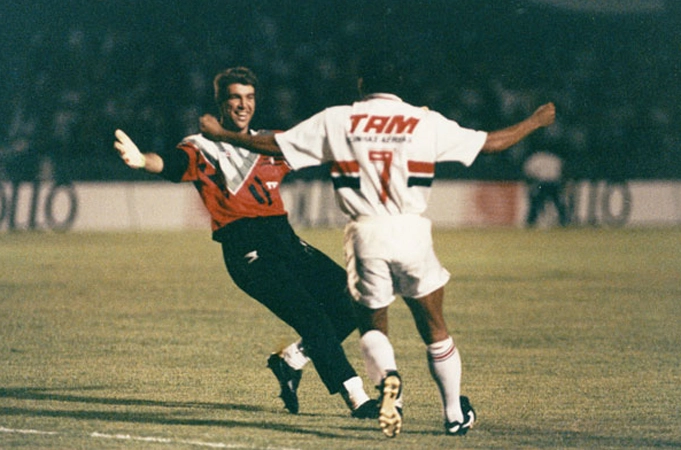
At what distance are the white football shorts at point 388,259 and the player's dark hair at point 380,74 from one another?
63cm

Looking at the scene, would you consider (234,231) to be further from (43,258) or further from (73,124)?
(73,124)

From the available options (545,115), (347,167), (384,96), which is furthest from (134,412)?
(545,115)

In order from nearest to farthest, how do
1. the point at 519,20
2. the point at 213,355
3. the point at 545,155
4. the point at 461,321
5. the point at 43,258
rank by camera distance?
the point at 213,355 → the point at 461,321 → the point at 43,258 → the point at 545,155 → the point at 519,20

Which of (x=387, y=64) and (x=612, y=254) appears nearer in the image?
(x=387, y=64)

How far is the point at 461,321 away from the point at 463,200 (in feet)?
54.2

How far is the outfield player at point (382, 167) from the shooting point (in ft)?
20.7

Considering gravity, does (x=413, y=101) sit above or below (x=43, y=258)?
above

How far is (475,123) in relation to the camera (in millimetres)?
33312

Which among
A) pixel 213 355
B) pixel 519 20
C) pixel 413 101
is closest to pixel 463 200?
pixel 413 101

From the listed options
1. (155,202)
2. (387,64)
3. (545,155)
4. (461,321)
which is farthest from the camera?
(545,155)

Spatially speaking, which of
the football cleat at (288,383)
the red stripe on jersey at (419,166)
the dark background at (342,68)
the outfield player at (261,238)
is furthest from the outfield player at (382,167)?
the dark background at (342,68)

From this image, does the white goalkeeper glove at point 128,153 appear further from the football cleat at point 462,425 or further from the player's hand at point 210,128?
the football cleat at point 462,425

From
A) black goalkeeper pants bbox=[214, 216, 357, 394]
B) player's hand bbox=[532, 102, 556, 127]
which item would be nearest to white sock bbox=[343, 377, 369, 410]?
black goalkeeper pants bbox=[214, 216, 357, 394]

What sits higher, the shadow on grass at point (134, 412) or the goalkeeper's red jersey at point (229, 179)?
the goalkeeper's red jersey at point (229, 179)
